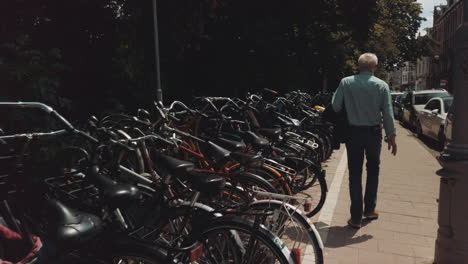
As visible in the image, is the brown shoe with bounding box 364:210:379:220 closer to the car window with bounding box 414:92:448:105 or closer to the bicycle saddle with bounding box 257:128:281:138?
the bicycle saddle with bounding box 257:128:281:138

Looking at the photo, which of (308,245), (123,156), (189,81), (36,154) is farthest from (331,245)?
(189,81)

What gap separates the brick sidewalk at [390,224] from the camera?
3760 millimetres

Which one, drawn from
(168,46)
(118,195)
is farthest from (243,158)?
(168,46)

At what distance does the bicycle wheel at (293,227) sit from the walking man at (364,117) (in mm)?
1575

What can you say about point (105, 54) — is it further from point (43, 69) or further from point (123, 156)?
point (123, 156)

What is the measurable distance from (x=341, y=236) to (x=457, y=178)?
1.41 meters

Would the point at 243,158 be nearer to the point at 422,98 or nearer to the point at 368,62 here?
the point at 368,62

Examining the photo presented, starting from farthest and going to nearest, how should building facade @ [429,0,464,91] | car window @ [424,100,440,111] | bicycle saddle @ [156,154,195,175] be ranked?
1. building facade @ [429,0,464,91]
2. car window @ [424,100,440,111]
3. bicycle saddle @ [156,154,195,175]

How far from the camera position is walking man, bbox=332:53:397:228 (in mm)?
4199

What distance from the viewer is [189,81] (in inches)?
514

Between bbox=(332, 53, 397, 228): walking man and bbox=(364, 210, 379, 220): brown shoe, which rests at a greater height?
bbox=(332, 53, 397, 228): walking man

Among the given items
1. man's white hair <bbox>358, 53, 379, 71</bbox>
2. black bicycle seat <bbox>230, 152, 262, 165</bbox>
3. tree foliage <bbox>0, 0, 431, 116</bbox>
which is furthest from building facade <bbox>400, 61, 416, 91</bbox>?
black bicycle seat <bbox>230, 152, 262, 165</bbox>

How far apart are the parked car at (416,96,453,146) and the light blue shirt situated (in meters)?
7.04

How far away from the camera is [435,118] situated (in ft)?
37.3
